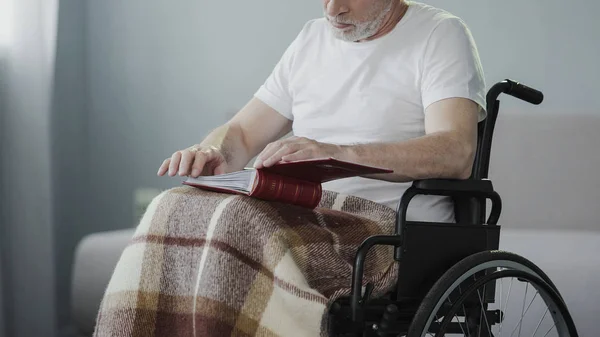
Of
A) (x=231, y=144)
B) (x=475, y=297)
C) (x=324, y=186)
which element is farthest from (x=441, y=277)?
(x=231, y=144)

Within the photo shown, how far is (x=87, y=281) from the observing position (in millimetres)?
2594

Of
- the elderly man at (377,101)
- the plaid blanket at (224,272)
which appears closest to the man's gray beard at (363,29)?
the elderly man at (377,101)

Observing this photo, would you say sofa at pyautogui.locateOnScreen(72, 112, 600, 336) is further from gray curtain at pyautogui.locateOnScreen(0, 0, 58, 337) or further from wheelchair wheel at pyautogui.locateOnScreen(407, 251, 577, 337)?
wheelchair wheel at pyautogui.locateOnScreen(407, 251, 577, 337)

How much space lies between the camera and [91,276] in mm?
2594

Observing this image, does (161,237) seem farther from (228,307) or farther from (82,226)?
(82,226)

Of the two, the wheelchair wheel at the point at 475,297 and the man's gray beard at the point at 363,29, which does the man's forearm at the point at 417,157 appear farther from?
the man's gray beard at the point at 363,29

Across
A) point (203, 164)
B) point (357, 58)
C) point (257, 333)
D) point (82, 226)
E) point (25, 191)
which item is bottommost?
point (82, 226)

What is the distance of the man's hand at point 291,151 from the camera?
1293 millimetres

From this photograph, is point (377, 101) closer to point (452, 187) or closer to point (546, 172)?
point (452, 187)

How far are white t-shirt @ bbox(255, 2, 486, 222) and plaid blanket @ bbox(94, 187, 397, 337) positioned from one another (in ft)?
0.94

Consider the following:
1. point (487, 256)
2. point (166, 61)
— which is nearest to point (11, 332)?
point (166, 61)

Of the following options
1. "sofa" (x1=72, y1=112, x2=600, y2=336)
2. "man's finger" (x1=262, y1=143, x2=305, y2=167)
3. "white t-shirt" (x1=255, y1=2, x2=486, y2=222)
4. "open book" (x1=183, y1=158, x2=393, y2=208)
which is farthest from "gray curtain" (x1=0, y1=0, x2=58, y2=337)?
"man's finger" (x1=262, y1=143, x2=305, y2=167)

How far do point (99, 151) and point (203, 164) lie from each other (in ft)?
6.10

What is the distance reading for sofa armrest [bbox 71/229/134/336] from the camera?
Answer: 2.58 metres
